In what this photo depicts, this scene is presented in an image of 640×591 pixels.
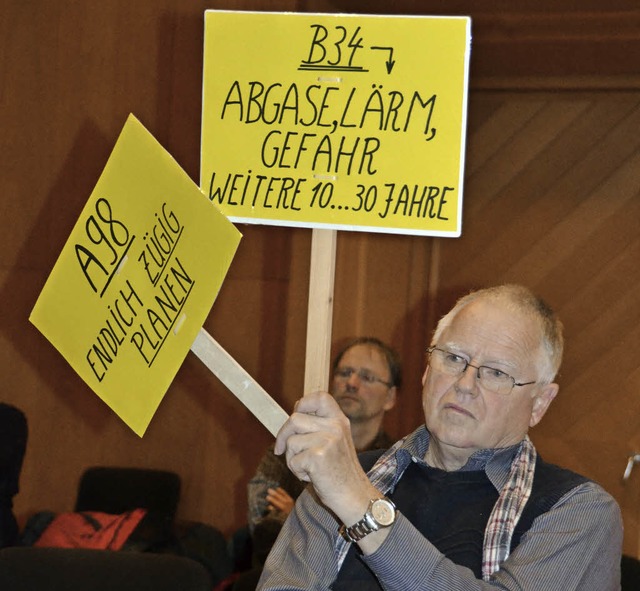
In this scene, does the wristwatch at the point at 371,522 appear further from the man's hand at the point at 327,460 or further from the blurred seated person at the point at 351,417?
the blurred seated person at the point at 351,417

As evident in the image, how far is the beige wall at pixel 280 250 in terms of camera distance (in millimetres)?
4566

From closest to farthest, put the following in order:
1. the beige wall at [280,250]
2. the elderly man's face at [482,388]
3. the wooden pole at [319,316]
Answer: the elderly man's face at [482,388]
the wooden pole at [319,316]
the beige wall at [280,250]

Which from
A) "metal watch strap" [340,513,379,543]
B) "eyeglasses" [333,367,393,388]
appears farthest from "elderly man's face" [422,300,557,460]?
"eyeglasses" [333,367,393,388]

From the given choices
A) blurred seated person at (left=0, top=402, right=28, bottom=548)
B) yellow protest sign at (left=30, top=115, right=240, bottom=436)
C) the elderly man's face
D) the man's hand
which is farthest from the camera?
blurred seated person at (left=0, top=402, right=28, bottom=548)

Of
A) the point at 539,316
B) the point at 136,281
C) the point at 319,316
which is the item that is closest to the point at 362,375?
the point at 319,316

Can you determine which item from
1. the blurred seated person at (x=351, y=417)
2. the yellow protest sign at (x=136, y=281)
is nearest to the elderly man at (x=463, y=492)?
the yellow protest sign at (x=136, y=281)

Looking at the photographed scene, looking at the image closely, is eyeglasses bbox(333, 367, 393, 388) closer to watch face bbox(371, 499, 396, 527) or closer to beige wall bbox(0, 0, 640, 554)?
beige wall bbox(0, 0, 640, 554)

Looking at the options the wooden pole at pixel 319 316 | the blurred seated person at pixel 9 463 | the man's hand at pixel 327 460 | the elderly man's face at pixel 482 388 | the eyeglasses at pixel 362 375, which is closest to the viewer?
the man's hand at pixel 327 460

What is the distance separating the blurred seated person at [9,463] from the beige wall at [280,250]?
1.54 metres

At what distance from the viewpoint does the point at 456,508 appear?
187 cm

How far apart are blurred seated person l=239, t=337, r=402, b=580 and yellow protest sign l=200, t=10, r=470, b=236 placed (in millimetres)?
1298

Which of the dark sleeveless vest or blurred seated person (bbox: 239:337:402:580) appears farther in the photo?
blurred seated person (bbox: 239:337:402:580)

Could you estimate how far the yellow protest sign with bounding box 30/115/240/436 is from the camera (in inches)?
68.7

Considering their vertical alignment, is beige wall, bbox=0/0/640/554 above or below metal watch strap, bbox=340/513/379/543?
above
